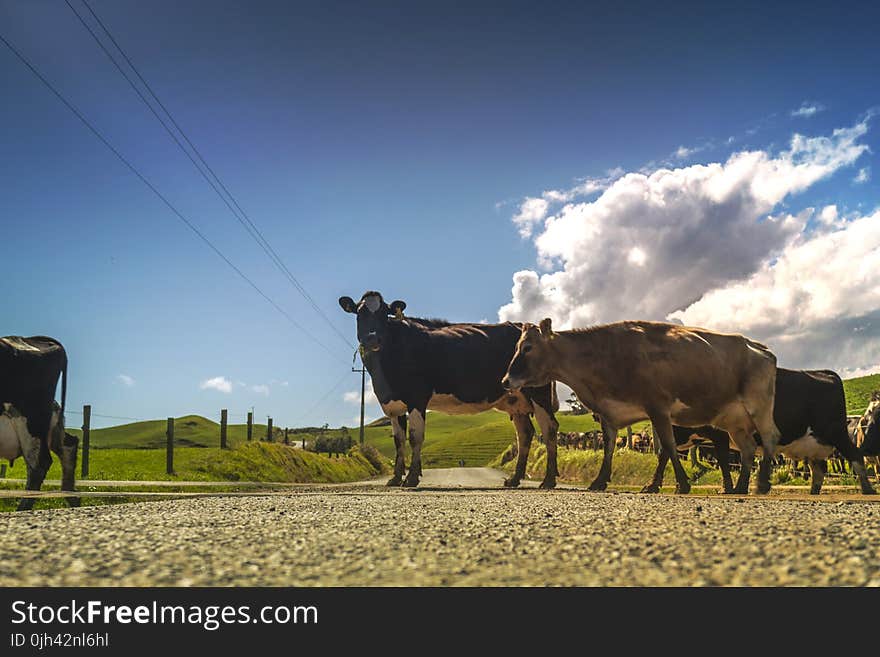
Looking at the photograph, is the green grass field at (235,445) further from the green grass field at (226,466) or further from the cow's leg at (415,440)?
the cow's leg at (415,440)

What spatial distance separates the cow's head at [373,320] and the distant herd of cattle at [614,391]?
0.02 metres

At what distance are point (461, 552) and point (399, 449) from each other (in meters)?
10.7

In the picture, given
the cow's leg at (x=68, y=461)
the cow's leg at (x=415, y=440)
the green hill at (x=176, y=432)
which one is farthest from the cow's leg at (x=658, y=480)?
the green hill at (x=176, y=432)

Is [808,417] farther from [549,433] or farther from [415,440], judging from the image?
[415,440]

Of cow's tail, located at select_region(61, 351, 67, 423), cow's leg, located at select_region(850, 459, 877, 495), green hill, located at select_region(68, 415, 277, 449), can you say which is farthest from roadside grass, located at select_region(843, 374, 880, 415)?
green hill, located at select_region(68, 415, 277, 449)

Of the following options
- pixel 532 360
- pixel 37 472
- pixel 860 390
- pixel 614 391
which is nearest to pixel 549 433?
pixel 532 360

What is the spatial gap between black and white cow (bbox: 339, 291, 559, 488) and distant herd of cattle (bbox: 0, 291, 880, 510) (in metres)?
0.03

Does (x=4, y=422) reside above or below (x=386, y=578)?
above

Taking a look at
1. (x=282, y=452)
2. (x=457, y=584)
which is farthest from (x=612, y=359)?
(x=282, y=452)

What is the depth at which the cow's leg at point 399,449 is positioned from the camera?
42.3 ft
